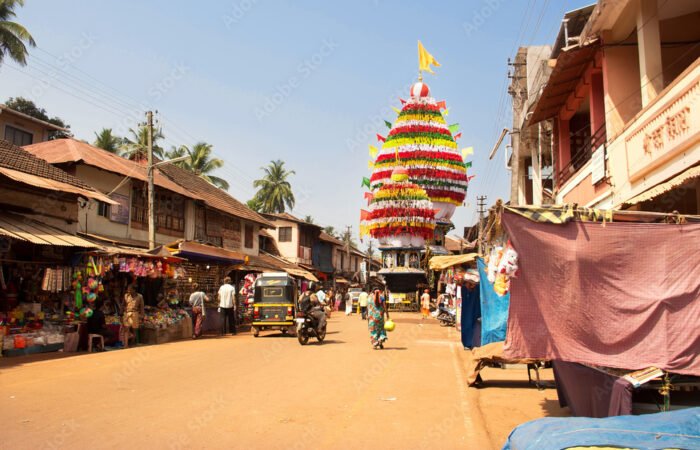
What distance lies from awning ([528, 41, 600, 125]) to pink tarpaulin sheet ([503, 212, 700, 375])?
7.81 meters

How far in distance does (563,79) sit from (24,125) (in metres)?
22.5

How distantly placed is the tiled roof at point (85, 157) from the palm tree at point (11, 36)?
1191 centimetres

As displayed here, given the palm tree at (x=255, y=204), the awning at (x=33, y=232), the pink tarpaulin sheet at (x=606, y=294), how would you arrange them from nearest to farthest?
the pink tarpaulin sheet at (x=606, y=294), the awning at (x=33, y=232), the palm tree at (x=255, y=204)

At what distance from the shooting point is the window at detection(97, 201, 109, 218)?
19391 millimetres

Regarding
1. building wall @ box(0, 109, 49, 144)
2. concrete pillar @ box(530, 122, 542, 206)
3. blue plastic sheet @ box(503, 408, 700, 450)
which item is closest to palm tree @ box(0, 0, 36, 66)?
building wall @ box(0, 109, 49, 144)

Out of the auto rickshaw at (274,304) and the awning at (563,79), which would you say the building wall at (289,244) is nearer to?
the auto rickshaw at (274,304)

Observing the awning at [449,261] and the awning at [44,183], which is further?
the awning at [449,261]

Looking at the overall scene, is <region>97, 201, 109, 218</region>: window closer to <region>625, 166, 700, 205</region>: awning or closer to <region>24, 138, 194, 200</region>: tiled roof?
<region>24, 138, 194, 200</region>: tiled roof

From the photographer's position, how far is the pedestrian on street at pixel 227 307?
1988 centimetres

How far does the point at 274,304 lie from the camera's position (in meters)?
18.9

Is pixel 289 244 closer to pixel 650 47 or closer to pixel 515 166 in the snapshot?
pixel 515 166

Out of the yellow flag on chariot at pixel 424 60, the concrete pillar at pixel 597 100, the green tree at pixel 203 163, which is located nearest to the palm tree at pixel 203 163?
the green tree at pixel 203 163

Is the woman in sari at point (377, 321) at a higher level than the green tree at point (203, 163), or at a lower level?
lower

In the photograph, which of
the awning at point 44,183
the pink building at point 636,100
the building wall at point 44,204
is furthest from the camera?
the building wall at point 44,204
